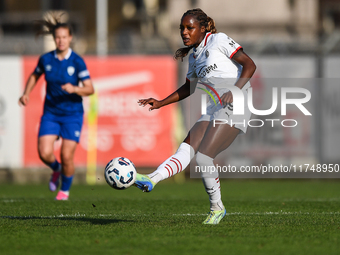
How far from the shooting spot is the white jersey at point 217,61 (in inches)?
235

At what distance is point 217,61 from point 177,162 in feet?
3.57

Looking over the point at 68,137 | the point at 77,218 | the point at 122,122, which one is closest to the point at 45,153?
the point at 68,137

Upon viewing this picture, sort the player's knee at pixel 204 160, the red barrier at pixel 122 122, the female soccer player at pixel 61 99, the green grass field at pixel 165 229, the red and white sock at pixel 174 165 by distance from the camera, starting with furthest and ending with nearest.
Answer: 1. the red barrier at pixel 122 122
2. the female soccer player at pixel 61 99
3. the player's knee at pixel 204 160
4. the red and white sock at pixel 174 165
5. the green grass field at pixel 165 229

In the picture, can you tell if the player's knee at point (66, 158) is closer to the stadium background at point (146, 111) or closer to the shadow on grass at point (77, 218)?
the shadow on grass at point (77, 218)

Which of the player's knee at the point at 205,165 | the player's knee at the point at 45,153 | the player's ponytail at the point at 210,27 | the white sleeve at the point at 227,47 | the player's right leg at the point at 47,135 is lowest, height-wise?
the player's knee at the point at 45,153

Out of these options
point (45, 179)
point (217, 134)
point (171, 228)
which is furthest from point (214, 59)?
point (45, 179)

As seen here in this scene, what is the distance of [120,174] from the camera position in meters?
5.36

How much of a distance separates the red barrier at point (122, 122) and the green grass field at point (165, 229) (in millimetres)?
6543

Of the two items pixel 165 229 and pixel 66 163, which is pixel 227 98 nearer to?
pixel 165 229

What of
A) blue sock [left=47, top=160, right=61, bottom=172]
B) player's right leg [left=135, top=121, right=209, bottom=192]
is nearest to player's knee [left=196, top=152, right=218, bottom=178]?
player's right leg [left=135, top=121, right=209, bottom=192]

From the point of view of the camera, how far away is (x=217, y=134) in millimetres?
5840

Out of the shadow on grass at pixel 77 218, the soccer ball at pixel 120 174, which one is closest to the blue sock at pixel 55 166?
the shadow on grass at pixel 77 218

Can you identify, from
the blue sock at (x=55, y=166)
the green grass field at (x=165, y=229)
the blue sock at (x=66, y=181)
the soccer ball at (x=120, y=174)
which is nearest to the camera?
the green grass field at (x=165, y=229)

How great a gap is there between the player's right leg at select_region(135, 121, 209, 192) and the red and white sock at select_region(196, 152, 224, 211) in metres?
0.13
